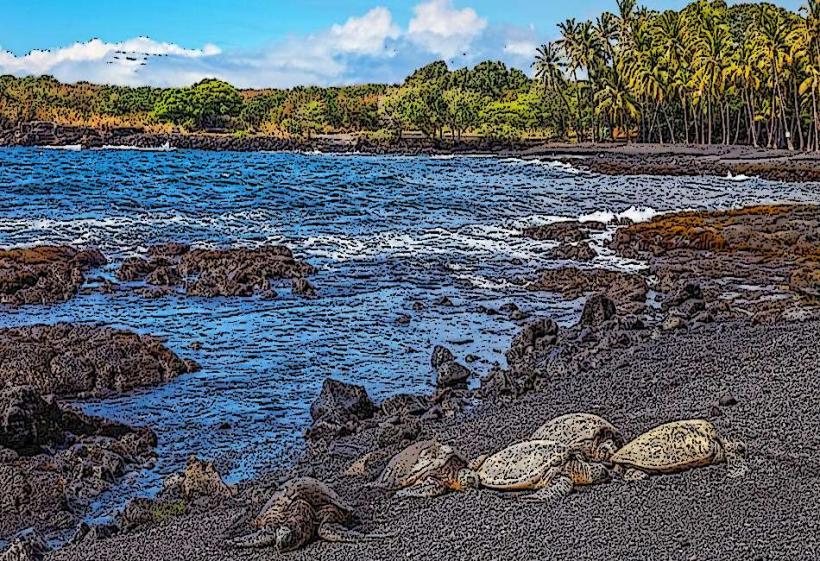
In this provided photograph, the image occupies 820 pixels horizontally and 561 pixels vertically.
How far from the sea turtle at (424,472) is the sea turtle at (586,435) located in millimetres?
891

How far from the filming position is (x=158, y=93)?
14338cm

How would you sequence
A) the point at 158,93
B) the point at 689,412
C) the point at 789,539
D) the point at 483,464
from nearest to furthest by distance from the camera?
the point at 789,539 → the point at 483,464 → the point at 689,412 → the point at 158,93

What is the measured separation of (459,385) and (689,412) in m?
4.32

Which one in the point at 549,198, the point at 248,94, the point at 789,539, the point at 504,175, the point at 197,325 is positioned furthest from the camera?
the point at 248,94

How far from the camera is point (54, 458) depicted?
33.8 ft

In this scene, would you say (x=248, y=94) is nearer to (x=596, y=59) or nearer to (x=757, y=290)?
(x=596, y=59)

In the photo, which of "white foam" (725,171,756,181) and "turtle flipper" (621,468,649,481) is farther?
"white foam" (725,171,756,181)

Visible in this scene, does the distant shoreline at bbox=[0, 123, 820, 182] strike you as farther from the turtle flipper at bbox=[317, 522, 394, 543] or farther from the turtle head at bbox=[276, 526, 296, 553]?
the turtle head at bbox=[276, 526, 296, 553]

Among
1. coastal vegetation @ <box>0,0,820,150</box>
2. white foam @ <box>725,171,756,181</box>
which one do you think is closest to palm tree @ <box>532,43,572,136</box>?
coastal vegetation @ <box>0,0,820,150</box>

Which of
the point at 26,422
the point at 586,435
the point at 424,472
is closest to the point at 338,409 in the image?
the point at 26,422

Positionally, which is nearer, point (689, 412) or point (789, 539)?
point (789, 539)

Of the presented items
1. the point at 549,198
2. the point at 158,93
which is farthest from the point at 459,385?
the point at 158,93

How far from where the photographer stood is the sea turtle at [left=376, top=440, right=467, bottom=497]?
805 cm

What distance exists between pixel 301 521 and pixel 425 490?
121cm
